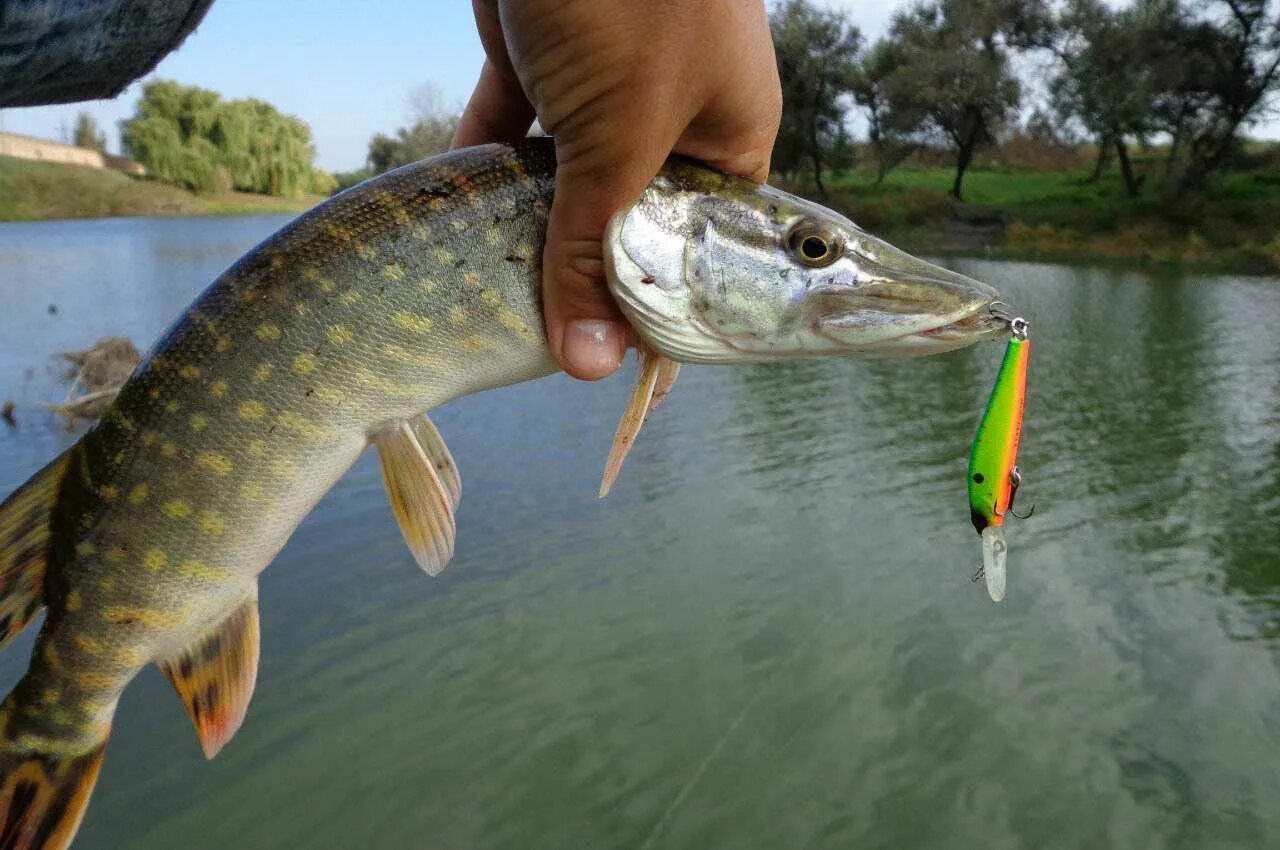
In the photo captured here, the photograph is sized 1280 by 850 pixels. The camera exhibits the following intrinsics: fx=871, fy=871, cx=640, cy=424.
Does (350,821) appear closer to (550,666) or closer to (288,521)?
(550,666)

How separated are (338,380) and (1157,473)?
10.0 meters

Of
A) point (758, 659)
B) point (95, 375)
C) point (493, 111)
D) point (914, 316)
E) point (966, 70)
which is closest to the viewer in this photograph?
point (914, 316)

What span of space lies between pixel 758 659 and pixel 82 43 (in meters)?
5.52

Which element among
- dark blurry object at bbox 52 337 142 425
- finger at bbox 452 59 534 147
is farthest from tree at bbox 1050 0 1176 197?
finger at bbox 452 59 534 147

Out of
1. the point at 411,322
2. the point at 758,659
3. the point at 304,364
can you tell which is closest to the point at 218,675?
the point at 304,364

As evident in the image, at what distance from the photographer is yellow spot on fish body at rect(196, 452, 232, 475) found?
174cm

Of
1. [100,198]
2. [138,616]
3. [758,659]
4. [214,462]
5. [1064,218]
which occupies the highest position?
[214,462]

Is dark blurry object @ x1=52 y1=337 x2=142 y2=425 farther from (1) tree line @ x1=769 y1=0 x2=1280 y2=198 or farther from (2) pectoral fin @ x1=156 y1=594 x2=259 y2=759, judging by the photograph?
(1) tree line @ x1=769 y1=0 x2=1280 y2=198

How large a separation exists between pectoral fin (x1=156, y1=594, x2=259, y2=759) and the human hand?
3.01 feet

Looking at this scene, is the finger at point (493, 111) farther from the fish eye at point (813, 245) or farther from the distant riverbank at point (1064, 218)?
the distant riverbank at point (1064, 218)

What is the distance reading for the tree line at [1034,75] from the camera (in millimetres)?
28672

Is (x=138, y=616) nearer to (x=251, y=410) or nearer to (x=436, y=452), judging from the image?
(x=251, y=410)

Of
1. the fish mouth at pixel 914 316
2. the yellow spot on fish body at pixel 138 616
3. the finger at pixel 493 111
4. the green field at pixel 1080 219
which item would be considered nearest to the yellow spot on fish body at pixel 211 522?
the yellow spot on fish body at pixel 138 616

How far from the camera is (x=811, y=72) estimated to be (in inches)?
1531
